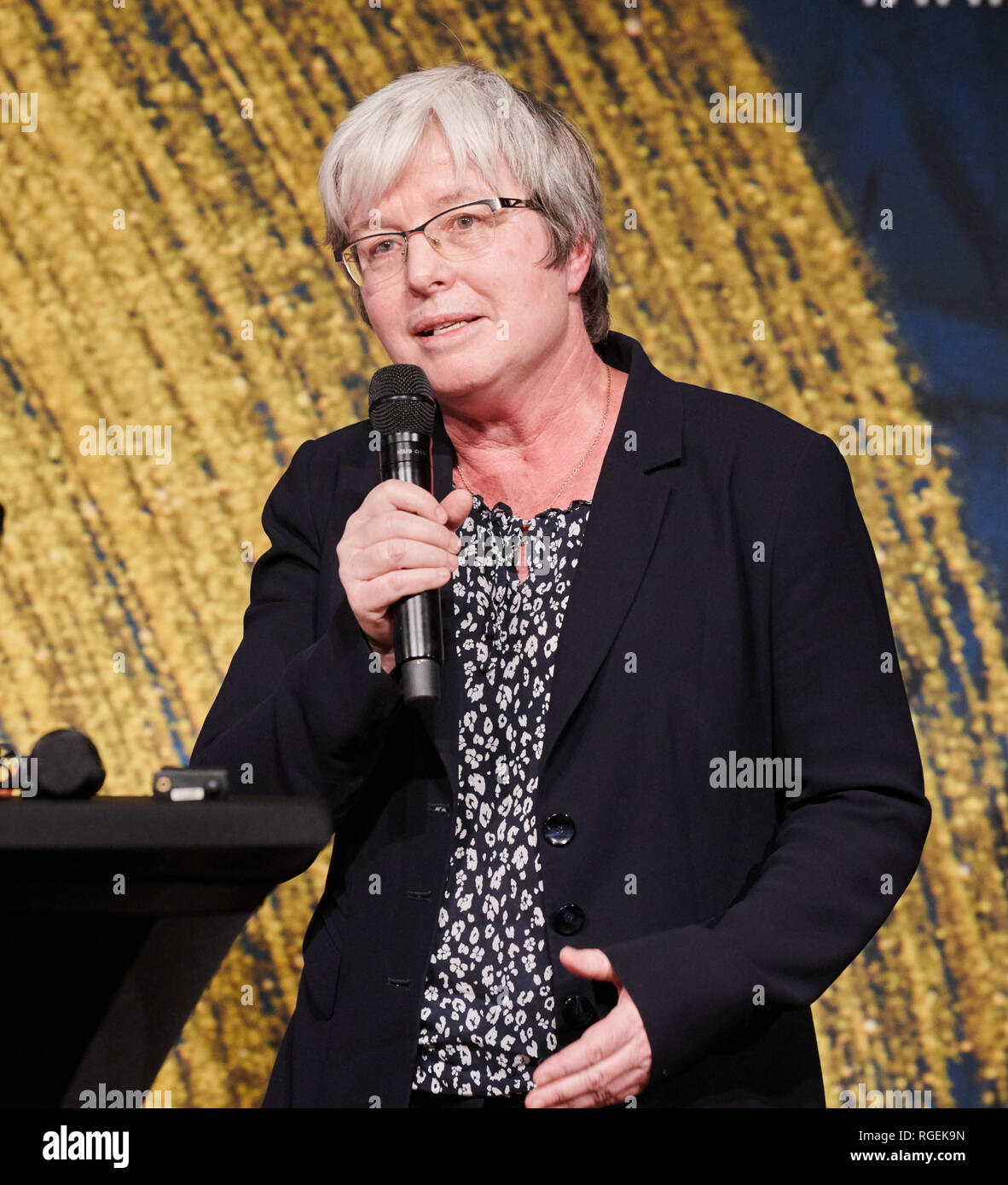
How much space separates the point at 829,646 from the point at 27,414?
66.4 inches

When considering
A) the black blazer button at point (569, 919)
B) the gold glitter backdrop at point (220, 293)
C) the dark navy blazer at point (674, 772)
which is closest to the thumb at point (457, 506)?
the dark navy blazer at point (674, 772)

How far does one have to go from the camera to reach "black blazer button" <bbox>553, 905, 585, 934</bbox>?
4.15 ft

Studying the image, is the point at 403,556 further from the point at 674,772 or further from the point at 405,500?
the point at 674,772

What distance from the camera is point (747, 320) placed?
2420 millimetres

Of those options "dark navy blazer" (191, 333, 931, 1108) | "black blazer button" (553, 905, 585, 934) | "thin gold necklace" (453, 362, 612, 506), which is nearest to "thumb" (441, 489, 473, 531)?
"dark navy blazer" (191, 333, 931, 1108)

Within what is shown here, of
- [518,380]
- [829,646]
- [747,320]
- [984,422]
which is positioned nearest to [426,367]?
[518,380]

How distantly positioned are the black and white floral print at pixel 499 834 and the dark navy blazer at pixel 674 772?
0.07 feet

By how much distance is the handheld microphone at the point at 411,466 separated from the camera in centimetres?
118

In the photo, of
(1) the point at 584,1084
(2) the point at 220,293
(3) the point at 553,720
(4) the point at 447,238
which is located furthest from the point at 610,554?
(2) the point at 220,293

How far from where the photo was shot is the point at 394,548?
3.93 feet

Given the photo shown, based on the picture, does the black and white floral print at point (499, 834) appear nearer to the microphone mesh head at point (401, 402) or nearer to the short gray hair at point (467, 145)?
the microphone mesh head at point (401, 402)

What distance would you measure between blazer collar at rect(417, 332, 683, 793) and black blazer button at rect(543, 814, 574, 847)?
0.04 metres

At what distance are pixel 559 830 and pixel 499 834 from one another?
0.07 metres
